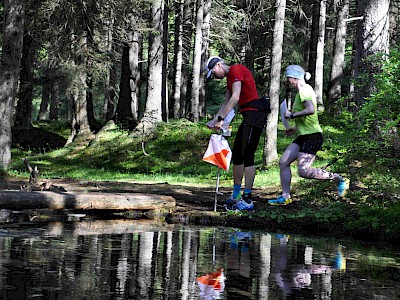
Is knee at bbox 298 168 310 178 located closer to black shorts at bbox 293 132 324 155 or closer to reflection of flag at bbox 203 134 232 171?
black shorts at bbox 293 132 324 155

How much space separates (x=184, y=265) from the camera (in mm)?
5418

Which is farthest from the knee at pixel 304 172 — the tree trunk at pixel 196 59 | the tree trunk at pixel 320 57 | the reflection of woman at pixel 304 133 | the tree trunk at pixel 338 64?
the tree trunk at pixel 338 64

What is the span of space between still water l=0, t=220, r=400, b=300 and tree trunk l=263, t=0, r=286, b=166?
38.2ft

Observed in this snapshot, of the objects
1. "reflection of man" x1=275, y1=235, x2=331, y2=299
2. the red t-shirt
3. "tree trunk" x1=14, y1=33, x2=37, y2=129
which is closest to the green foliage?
the red t-shirt

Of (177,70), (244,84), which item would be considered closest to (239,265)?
(244,84)

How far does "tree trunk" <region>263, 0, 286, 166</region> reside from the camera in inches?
776

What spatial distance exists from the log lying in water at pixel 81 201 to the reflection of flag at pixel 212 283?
14.5 feet

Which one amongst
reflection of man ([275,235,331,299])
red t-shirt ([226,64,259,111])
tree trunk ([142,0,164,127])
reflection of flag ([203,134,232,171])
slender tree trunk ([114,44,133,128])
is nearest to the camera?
reflection of man ([275,235,331,299])

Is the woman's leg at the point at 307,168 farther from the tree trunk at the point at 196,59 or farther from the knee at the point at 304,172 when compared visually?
the tree trunk at the point at 196,59

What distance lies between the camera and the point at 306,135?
977cm

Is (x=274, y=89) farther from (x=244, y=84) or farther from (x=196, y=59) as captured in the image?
(x=244, y=84)

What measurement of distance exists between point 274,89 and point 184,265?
14870 mm

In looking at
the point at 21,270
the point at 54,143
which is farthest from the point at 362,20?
the point at 54,143

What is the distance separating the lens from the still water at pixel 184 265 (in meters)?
4.30
